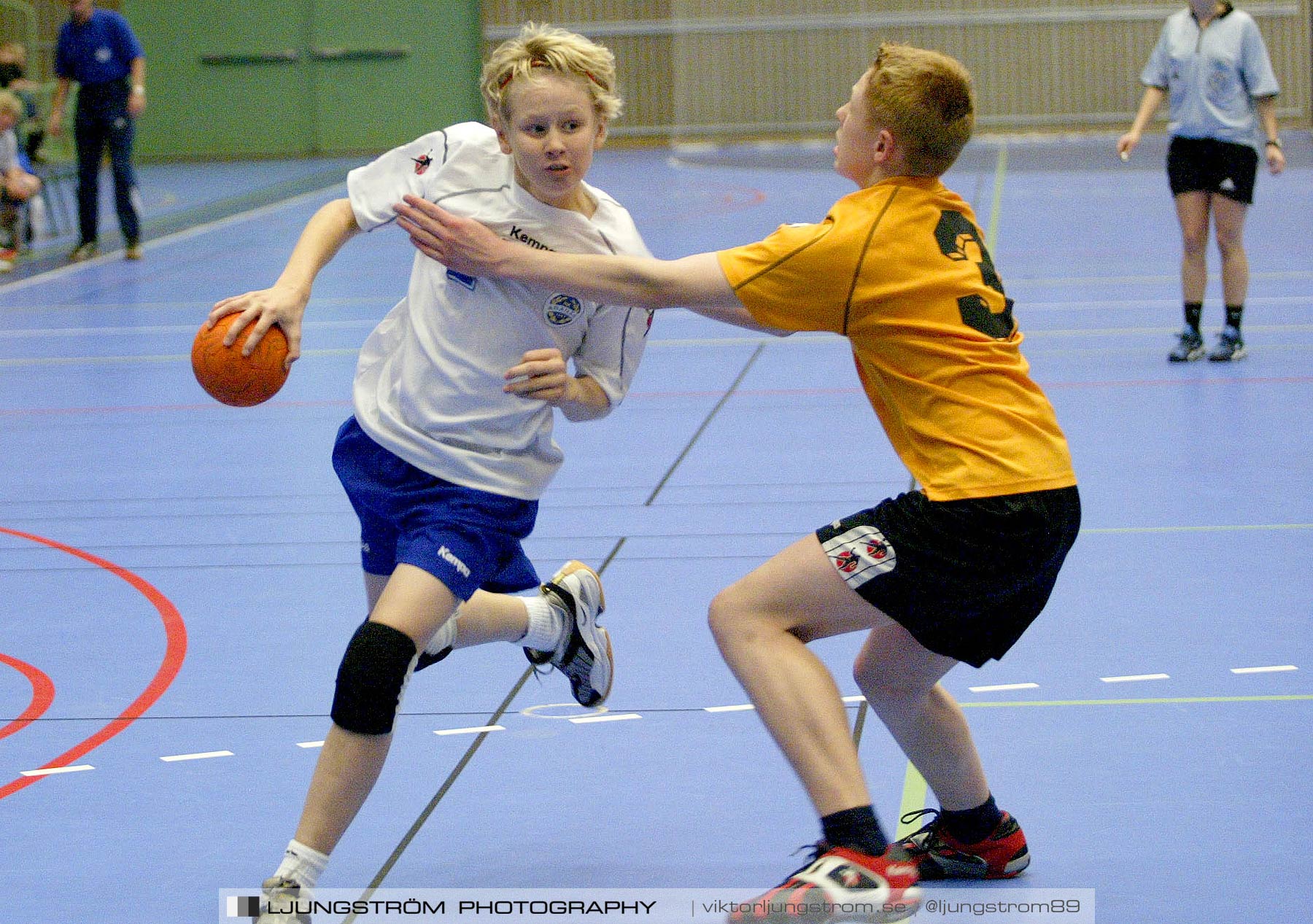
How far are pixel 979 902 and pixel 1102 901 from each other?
203 millimetres

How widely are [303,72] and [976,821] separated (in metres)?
22.4

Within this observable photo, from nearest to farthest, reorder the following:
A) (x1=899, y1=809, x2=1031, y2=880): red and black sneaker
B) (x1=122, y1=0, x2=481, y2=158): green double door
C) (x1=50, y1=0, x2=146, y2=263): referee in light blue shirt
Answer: (x1=899, y1=809, x2=1031, y2=880): red and black sneaker < (x1=50, y1=0, x2=146, y2=263): referee in light blue shirt < (x1=122, y1=0, x2=481, y2=158): green double door

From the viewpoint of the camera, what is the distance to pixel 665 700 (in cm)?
369

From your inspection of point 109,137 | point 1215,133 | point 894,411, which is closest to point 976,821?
point 894,411

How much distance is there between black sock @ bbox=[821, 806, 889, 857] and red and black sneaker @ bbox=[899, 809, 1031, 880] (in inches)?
15.1

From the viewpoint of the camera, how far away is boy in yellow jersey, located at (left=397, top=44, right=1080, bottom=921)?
252 cm

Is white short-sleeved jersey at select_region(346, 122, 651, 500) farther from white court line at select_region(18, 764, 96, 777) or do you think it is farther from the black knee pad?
white court line at select_region(18, 764, 96, 777)

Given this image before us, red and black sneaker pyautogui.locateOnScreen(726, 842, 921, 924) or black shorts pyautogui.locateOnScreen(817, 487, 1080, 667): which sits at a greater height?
black shorts pyautogui.locateOnScreen(817, 487, 1080, 667)

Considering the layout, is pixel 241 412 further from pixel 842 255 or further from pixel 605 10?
pixel 605 10

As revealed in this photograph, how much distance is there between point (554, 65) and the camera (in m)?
2.73

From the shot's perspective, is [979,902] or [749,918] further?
[979,902]

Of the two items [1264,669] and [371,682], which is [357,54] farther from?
[371,682]

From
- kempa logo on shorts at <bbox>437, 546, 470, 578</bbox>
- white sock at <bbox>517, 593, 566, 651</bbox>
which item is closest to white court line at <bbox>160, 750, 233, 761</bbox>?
white sock at <bbox>517, 593, 566, 651</bbox>

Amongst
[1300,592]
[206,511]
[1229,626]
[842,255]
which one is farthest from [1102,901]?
[206,511]
